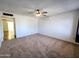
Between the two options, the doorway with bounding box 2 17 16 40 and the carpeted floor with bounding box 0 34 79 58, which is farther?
the doorway with bounding box 2 17 16 40

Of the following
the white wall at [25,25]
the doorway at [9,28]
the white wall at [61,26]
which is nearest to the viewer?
the white wall at [61,26]

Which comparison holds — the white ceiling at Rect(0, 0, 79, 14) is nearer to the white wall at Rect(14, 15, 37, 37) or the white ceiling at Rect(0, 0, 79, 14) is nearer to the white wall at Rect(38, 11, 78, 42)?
the white wall at Rect(38, 11, 78, 42)

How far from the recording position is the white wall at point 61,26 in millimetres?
4663

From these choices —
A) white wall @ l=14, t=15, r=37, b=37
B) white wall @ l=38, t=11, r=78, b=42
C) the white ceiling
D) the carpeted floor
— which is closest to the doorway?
white wall @ l=14, t=15, r=37, b=37

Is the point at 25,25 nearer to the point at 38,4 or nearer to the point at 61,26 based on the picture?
the point at 61,26

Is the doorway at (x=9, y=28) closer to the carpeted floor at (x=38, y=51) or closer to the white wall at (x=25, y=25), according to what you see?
the white wall at (x=25, y=25)

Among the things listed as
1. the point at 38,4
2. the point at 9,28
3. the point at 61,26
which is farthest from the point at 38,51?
the point at 9,28

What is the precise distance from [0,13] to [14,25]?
1.33 metres

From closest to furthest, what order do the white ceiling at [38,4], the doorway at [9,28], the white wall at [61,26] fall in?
the white ceiling at [38,4], the white wall at [61,26], the doorway at [9,28]

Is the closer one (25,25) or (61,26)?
(61,26)

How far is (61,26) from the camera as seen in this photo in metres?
5.30

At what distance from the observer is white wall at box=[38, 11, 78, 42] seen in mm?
4663

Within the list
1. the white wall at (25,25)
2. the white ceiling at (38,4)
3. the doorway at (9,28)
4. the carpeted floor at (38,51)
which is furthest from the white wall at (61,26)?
the doorway at (9,28)

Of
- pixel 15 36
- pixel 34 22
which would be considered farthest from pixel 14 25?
pixel 34 22
